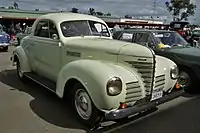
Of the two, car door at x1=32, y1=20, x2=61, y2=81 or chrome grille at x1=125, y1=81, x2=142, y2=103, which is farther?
car door at x1=32, y1=20, x2=61, y2=81

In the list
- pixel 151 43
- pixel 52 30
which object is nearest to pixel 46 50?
pixel 52 30

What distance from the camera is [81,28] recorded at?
5926 millimetres

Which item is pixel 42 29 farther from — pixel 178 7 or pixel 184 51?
pixel 178 7

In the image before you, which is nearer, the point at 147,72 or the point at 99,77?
the point at 99,77

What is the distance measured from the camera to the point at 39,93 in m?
6.57

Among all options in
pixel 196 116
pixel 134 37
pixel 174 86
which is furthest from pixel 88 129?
pixel 134 37

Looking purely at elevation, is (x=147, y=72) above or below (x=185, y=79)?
above

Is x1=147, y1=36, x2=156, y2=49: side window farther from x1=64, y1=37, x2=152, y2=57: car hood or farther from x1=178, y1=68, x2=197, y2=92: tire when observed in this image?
x1=64, y1=37, x2=152, y2=57: car hood

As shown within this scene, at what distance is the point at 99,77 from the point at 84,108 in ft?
2.63

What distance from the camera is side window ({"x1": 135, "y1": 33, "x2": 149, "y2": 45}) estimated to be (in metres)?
7.90

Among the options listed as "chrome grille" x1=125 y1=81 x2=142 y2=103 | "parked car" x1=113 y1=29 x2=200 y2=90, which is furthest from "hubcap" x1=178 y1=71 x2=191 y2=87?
"chrome grille" x1=125 y1=81 x2=142 y2=103

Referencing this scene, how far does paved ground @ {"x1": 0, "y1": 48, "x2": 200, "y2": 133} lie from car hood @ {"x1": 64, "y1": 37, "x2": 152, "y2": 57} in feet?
4.21

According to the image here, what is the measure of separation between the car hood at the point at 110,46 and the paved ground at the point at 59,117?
1282mm

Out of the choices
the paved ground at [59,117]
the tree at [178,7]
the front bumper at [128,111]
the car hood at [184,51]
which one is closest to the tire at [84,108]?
the paved ground at [59,117]
